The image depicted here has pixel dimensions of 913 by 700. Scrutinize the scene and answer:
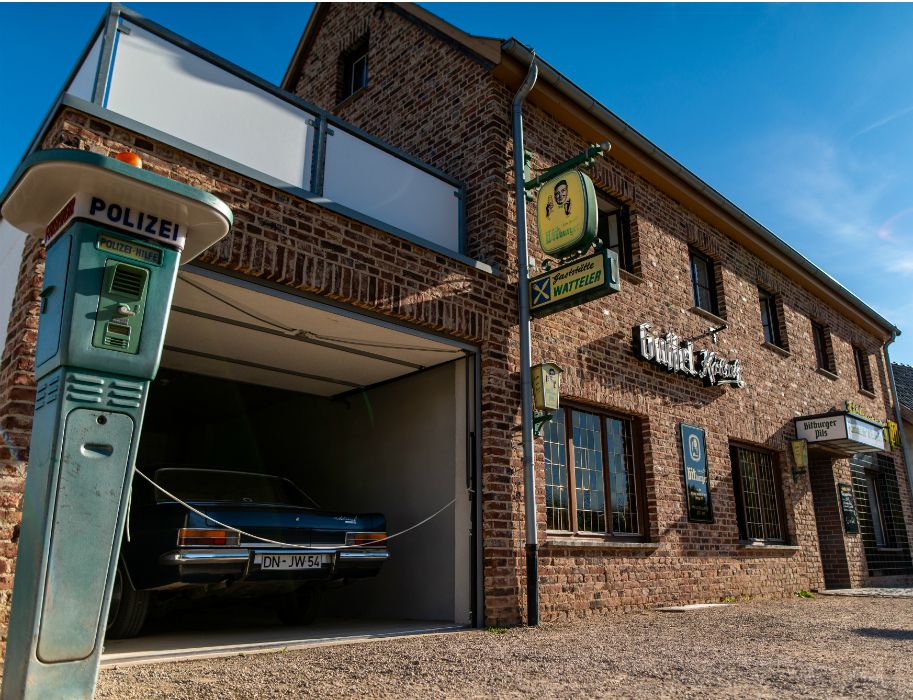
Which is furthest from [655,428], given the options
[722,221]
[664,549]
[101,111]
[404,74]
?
[101,111]

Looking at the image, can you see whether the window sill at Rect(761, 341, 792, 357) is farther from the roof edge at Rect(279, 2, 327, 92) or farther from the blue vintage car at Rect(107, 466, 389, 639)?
the roof edge at Rect(279, 2, 327, 92)

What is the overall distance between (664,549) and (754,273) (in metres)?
5.94

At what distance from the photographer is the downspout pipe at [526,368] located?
22.4 ft

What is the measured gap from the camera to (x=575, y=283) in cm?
724

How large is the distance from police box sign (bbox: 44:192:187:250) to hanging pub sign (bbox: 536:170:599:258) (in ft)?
15.6

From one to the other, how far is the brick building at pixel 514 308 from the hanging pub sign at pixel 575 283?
0.33 metres

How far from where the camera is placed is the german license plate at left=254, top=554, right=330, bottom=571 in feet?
18.0

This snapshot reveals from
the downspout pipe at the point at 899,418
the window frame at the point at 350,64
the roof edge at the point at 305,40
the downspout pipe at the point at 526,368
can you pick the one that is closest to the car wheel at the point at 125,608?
the downspout pipe at the point at 526,368

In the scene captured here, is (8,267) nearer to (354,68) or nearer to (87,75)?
(87,75)

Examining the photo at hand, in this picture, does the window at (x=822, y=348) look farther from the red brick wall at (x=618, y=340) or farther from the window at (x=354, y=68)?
the window at (x=354, y=68)

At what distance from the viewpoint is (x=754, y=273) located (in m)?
12.5

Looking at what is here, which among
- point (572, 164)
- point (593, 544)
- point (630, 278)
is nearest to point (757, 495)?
point (630, 278)

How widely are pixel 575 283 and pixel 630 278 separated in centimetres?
238

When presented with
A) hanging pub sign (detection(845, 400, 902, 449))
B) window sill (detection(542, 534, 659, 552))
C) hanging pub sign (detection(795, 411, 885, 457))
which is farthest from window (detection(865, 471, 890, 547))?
window sill (detection(542, 534, 659, 552))
